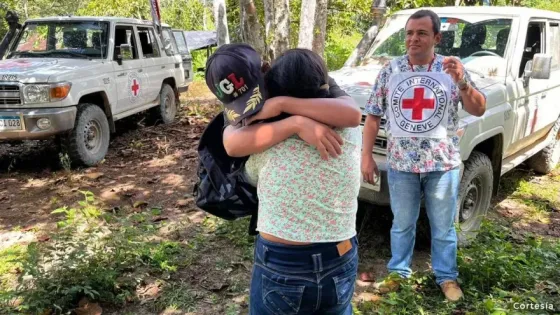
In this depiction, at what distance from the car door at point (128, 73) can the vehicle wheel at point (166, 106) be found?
726 mm

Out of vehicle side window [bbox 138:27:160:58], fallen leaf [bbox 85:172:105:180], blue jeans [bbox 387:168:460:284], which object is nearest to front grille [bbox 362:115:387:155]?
blue jeans [bbox 387:168:460:284]

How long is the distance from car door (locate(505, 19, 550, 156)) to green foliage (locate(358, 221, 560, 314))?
132cm

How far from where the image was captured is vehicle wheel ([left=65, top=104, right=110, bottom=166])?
5945mm

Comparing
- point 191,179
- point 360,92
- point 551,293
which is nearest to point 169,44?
point 191,179

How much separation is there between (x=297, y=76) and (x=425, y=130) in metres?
1.61

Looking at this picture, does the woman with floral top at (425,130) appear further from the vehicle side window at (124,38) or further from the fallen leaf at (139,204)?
the vehicle side window at (124,38)

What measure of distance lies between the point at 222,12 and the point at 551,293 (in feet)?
21.2

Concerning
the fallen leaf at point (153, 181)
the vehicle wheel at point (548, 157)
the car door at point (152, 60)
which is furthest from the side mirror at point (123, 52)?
the vehicle wheel at point (548, 157)

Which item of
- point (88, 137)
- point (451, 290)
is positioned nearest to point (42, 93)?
point (88, 137)

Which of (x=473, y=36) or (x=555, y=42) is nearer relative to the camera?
(x=473, y=36)

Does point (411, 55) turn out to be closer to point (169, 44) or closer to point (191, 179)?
point (191, 179)

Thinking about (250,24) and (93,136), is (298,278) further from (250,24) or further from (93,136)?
(93,136)

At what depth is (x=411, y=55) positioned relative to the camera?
2.92 m

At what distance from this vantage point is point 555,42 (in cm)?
516
